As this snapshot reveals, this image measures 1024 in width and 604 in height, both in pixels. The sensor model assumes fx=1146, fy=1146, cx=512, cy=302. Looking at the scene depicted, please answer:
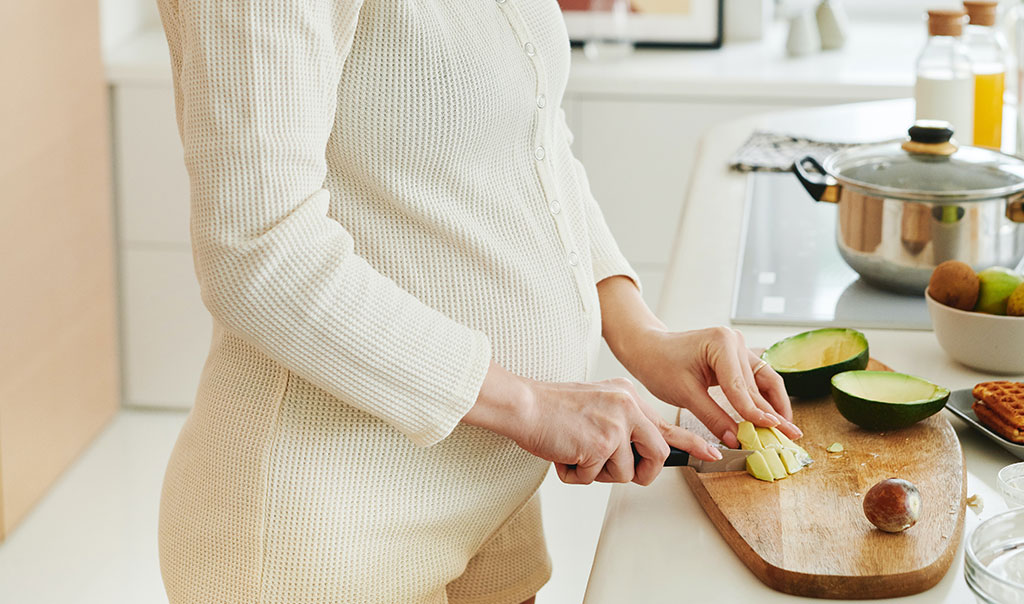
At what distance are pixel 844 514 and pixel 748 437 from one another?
0.39 feet

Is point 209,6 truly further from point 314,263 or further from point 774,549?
point 774,549

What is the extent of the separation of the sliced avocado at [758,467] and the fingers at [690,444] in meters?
0.03

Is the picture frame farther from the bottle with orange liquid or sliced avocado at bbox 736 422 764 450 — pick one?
sliced avocado at bbox 736 422 764 450

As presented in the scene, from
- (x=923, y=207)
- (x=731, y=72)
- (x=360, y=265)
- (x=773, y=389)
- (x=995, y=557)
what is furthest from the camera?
(x=731, y=72)

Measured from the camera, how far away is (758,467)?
2.94 ft

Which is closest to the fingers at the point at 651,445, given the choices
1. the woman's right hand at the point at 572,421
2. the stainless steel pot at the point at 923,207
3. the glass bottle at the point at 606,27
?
the woman's right hand at the point at 572,421

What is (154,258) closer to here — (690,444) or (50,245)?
(50,245)

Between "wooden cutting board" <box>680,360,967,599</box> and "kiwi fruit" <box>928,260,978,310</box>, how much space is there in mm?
182

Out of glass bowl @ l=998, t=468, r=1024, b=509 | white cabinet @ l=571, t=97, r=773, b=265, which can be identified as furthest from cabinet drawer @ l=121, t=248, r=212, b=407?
glass bowl @ l=998, t=468, r=1024, b=509

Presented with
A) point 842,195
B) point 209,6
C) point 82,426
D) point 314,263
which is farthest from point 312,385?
point 82,426

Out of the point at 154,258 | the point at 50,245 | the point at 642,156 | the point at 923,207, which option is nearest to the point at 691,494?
the point at 923,207

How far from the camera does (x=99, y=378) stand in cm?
294

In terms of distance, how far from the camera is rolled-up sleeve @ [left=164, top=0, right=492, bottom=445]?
0.73m

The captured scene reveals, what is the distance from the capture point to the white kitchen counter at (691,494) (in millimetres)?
793
